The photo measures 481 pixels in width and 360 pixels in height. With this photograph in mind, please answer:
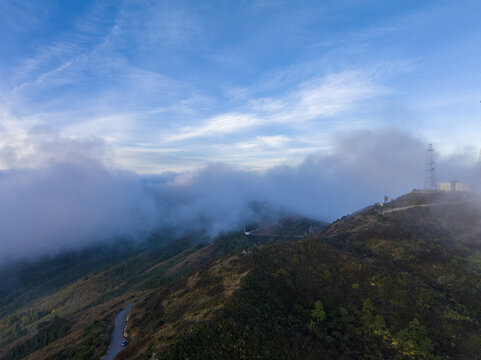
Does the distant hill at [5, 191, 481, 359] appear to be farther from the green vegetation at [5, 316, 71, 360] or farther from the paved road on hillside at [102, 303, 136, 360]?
the green vegetation at [5, 316, 71, 360]

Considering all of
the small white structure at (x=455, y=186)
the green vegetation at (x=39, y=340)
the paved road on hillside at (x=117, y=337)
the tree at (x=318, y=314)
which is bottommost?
the green vegetation at (x=39, y=340)

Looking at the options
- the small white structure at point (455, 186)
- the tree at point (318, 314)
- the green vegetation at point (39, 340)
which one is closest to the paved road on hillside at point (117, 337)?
the tree at point (318, 314)

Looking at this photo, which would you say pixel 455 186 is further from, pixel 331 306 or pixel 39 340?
pixel 39 340

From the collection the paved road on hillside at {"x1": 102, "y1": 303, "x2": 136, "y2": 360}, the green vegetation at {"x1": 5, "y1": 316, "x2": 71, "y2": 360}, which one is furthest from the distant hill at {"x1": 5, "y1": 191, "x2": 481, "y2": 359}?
the green vegetation at {"x1": 5, "y1": 316, "x2": 71, "y2": 360}

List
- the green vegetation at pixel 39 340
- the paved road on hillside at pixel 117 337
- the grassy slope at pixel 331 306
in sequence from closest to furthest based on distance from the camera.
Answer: the grassy slope at pixel 331 306 < the paved road on hillside at pixel 117 337 < the green vegetation at pixel 39 340

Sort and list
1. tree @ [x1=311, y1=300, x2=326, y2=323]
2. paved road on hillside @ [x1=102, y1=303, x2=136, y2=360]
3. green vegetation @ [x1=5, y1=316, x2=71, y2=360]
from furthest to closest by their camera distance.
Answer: green vegetation @ [x1=5, y1=316, x2=71, y2=360]
paved road on hillside @ [x1=102, y1=303, x2=136, y2=360]
tree @ [x1=311, y1=300, x2=326, y2=323]

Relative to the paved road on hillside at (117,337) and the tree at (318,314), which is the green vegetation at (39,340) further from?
the tree at (318,314)

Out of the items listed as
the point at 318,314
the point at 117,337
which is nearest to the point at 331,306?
the point at 318,314
